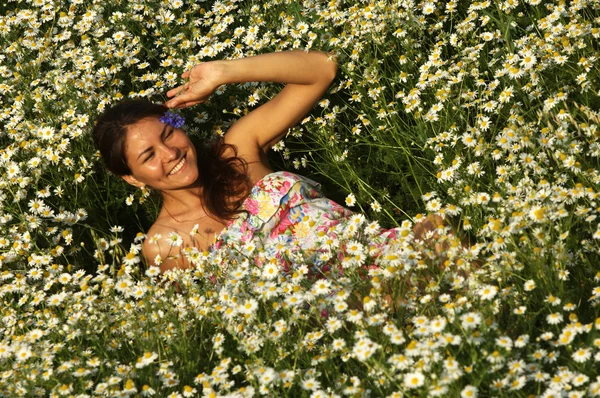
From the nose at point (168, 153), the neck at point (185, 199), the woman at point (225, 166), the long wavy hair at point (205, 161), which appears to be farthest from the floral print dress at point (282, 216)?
the nose at point (168, 153)

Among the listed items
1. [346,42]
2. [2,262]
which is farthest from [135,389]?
[346,42]

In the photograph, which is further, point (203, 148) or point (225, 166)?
point (203, 148)

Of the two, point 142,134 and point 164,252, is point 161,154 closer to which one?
point 142,134

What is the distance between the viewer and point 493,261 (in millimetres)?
3408

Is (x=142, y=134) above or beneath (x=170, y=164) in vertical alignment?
above

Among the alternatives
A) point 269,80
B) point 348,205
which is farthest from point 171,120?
point 348,205

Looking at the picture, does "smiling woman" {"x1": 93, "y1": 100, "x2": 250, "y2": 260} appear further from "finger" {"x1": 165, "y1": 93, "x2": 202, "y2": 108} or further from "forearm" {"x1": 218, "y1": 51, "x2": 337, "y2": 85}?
"forearm" {"x1": 218, "y1": 51, "x2": 337, "y2": 85}

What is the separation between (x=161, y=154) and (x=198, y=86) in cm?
44

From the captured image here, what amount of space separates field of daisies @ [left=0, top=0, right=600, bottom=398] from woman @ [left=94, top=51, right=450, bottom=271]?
0.19 metres

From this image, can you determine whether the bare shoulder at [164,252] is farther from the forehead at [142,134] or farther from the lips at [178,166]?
the forehead at [142,134]

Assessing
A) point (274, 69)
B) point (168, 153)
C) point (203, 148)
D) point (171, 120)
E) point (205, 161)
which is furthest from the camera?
point (203, 148)

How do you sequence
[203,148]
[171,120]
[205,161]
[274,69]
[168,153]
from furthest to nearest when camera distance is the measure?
[203,148] → [205,161] → [274,69] → [171,120] → [168,153]

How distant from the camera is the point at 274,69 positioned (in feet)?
15.6

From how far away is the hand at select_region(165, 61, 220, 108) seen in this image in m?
4.70
